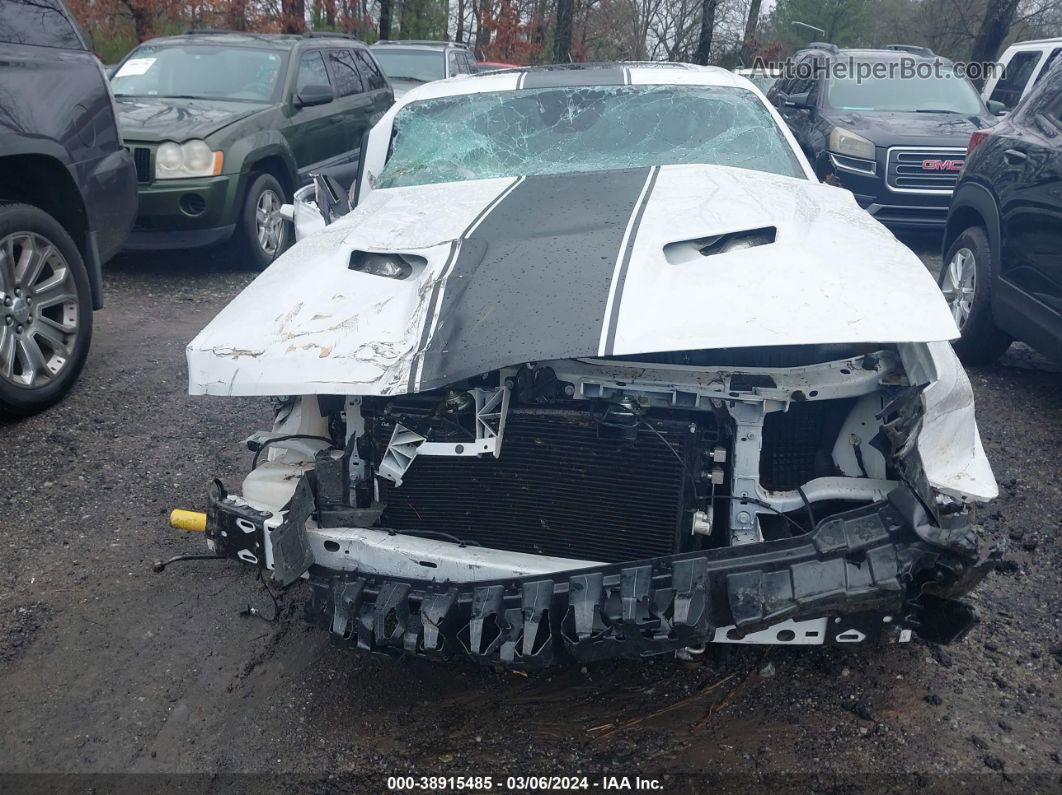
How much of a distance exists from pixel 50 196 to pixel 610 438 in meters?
3.50

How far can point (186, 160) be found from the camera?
650 cm

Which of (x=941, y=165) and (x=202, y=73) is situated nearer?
(x=202, y=73)

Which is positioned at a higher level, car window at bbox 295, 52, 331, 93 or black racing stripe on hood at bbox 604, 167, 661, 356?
black racing stripe on hood at bbox 604, 167, 661, 356

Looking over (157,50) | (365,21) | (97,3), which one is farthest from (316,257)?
(365,21)

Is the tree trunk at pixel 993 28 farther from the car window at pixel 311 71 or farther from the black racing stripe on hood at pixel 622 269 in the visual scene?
the black racing stripe on hood at pixel 622 269

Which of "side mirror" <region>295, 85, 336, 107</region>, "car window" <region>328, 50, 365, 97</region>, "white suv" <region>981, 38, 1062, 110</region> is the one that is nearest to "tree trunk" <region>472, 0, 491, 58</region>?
"white suv" <region>981, 38, 1062, 110</region>

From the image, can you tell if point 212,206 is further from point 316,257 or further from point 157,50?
point 316,257

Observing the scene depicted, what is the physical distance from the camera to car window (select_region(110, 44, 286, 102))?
740 centimetres

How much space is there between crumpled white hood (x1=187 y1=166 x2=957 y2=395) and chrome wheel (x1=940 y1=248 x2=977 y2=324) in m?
Answer: 2.48

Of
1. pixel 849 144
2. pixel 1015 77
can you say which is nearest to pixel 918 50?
pixel 1015 77

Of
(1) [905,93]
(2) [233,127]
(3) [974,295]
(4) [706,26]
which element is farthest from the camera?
(4) [706,26]

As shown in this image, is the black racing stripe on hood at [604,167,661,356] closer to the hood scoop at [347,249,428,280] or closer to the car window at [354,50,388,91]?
the hood scoop at [347,249,428,280]

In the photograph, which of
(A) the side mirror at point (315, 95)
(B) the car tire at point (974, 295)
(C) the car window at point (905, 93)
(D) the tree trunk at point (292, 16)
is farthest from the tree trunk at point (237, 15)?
(B) the car tire at point (974, 295)

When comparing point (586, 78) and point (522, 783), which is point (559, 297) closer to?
point (522, 783)
